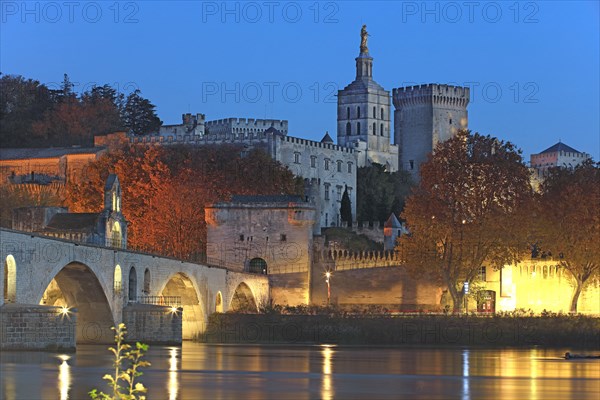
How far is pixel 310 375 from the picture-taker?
49.8 meters

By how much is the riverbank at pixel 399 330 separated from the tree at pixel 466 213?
5189mm

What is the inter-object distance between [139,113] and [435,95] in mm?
30999

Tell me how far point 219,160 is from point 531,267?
26.4 m

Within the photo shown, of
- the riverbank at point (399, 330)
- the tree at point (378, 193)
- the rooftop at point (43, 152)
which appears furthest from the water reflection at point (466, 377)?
the rooftop at point (43, 152)

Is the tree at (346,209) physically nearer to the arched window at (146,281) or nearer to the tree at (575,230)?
the tree at (575,230)

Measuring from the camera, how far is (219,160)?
10556 centimetres

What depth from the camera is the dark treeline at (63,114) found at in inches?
5384

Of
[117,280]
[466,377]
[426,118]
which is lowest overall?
[466,377]

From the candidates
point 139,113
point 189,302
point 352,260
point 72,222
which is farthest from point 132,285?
point 139,113

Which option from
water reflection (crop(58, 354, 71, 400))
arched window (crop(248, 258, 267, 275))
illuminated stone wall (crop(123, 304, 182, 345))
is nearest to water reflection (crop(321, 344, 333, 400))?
illuminated stone wall (crop(123, 304, 182, 345))

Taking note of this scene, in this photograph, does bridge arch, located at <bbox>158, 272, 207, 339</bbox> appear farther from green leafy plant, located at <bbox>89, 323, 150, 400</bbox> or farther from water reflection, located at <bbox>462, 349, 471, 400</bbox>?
green leafy plant, located at <bbox>89, 323, 150, 400</bbox>

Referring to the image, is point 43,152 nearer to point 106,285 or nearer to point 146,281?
point 146,281

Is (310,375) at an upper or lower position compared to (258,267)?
lower

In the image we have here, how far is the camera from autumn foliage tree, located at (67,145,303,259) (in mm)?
93562
